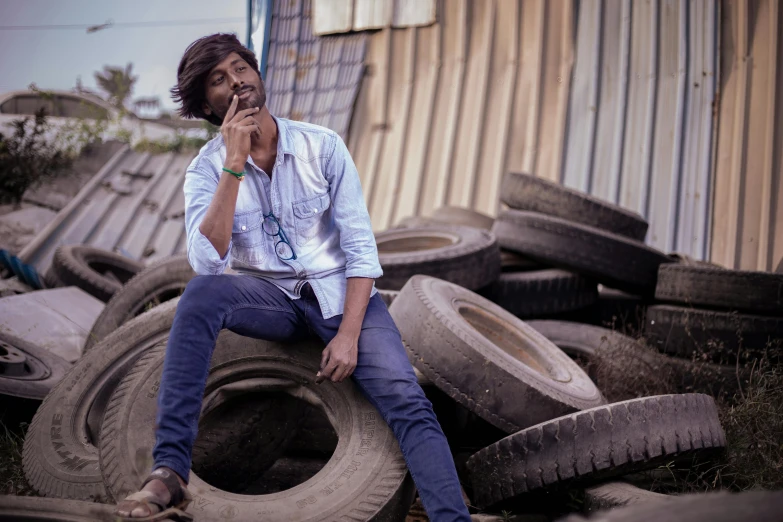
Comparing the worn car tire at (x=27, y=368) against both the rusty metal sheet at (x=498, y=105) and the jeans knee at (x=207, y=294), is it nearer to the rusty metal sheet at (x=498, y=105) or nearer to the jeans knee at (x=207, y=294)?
the jeans knee at (x=207, y=294)

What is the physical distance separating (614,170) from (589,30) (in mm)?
1518

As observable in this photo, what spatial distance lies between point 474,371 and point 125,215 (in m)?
6.39

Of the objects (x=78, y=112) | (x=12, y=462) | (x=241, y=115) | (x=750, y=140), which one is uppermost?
(x=750, y=140)

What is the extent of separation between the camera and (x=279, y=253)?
277cm

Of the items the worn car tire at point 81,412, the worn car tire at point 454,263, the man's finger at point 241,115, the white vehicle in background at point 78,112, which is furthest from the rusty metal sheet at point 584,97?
the white vehicle in background at point 78,112

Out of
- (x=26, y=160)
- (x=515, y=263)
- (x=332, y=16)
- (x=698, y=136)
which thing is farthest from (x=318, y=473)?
(x=26, y=160)

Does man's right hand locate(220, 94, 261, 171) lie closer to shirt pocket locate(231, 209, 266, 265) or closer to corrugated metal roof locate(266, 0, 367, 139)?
shirt pocket locate(231, 209, 266, 265)

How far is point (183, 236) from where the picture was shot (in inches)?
323

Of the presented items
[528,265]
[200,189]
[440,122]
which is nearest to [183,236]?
[440,122]

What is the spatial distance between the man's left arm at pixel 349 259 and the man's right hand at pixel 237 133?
0.35 m

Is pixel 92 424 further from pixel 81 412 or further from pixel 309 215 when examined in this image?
pixel 309 215

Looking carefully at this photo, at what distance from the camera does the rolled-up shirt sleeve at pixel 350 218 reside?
2.74m

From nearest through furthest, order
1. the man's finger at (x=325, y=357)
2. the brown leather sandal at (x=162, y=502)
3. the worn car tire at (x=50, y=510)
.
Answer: the brown leather sandal at (x=162, y=502)
the worn car tire at (x=50, y=510)
the man's finger at (x=325, y=357)

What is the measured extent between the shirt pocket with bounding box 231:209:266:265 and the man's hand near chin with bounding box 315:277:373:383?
389 millimetres
